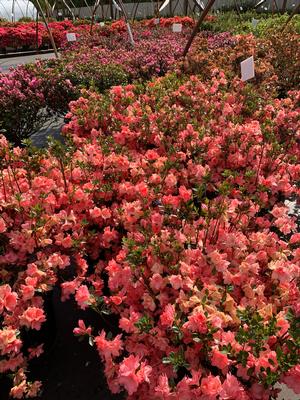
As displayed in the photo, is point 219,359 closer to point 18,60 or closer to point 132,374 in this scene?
point 132,374

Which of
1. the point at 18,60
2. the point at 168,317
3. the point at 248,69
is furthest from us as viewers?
the point at 18,60

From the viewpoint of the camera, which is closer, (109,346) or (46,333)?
(109,346)

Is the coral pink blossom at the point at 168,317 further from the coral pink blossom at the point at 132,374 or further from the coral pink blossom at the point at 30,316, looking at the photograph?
the coral pink blossom at the point at 30,316

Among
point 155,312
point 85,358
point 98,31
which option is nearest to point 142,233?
point 155,312

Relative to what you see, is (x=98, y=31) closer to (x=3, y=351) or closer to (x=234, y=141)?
(x=234, y=141)

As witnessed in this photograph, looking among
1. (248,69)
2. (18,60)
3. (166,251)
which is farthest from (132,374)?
(18,60)

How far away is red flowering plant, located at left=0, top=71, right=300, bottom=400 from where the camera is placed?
4.34ft

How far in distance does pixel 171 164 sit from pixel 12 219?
925 millimetres

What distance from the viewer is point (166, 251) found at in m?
1.67

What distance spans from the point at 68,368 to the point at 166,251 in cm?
109

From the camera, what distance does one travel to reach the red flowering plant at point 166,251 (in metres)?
1.32

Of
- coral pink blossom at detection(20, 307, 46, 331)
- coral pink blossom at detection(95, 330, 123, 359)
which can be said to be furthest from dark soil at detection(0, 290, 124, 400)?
coral pink blossom at detection(95, 330, 123, 359)

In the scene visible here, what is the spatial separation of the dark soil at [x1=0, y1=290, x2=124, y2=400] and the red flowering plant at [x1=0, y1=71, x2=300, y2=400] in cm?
18

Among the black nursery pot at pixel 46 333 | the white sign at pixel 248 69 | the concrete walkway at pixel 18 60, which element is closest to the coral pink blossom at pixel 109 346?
the black nursery pot at pixel 46 333
